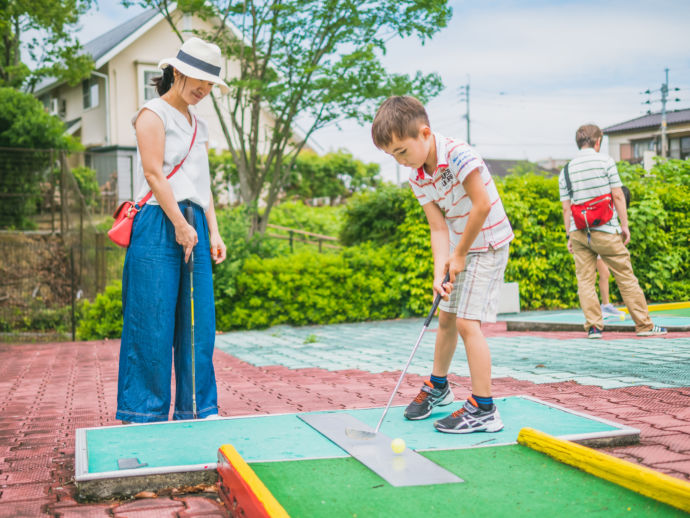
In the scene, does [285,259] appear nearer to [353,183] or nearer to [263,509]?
[263,509]

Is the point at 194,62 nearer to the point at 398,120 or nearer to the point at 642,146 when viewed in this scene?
the point at 398,120

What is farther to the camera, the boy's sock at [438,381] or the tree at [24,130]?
the tree at [24,130]

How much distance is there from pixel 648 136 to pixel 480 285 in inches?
1775

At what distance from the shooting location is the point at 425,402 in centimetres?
330

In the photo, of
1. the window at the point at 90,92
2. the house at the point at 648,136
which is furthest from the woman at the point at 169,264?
the house at the point at 648,136

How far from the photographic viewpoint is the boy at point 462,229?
292 cm

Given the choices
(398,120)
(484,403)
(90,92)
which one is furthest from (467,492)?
(90,92)

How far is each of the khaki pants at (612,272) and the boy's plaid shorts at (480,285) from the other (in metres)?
3.44

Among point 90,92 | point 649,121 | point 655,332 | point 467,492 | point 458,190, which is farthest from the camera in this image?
point 649,121

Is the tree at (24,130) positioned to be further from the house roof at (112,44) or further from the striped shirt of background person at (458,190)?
the striped shirt of background person at (458,190)

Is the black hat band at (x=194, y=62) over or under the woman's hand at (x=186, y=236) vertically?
over

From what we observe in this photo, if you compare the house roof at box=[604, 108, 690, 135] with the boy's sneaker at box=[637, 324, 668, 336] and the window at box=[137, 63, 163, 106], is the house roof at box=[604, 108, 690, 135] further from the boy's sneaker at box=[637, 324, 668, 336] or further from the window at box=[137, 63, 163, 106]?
the boy's sneaker at box=[637, 324, 668, 336]

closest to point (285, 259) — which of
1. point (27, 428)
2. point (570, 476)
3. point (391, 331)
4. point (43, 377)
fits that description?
point (391, 331)

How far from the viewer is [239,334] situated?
8.76m
